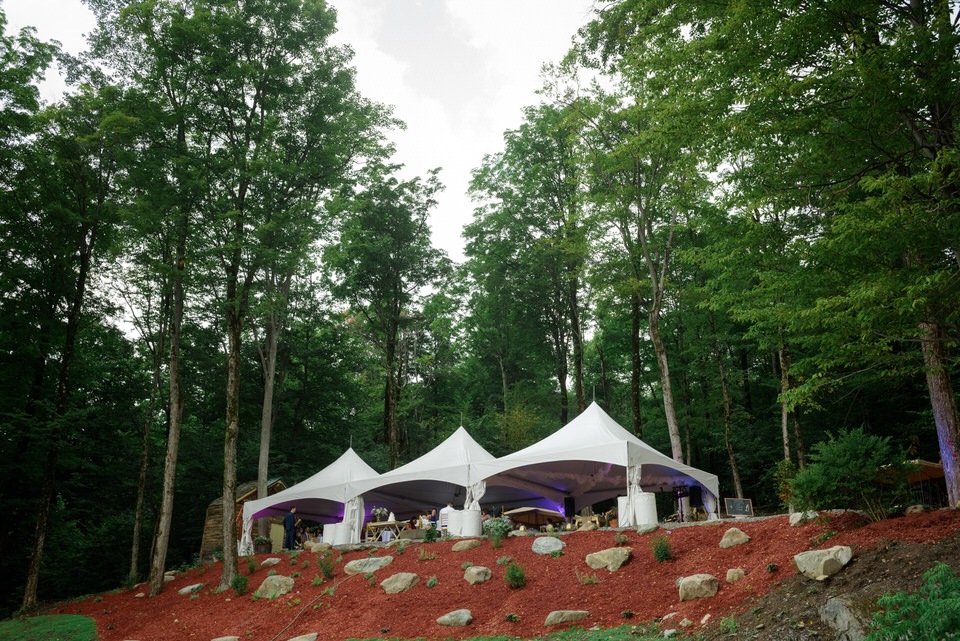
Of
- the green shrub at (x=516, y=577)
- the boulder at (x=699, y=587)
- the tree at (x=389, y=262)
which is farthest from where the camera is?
the tree at (x=389, y=262)

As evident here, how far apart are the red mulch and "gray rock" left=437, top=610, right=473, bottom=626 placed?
0.12 meters

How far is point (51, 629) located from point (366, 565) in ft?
20.6

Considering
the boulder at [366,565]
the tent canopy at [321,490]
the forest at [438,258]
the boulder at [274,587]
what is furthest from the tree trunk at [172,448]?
the boulder at [366,565]

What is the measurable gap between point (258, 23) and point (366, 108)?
3976mm

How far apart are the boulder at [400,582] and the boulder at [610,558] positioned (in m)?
3.02

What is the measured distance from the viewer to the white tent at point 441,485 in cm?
1338

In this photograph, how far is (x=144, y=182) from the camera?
13.8 metres

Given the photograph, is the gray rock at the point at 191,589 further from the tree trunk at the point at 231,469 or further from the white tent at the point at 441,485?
the white tent at the point at 441,485

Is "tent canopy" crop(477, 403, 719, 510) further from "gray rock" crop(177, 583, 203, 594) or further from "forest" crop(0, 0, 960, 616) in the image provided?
"gray rock" crop(177, 583, 203, 594)

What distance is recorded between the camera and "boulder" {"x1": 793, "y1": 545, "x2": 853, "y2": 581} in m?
5.79

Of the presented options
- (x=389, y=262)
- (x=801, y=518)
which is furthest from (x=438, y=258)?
(x=801, y=518)

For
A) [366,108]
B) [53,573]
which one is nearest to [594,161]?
[366,108]

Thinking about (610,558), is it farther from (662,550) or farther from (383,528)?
(383,528)

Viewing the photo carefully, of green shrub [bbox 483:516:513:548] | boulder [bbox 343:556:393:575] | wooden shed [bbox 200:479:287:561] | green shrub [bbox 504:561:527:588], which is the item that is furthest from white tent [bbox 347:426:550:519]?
green shrub [bbox 504:561:527:588]
